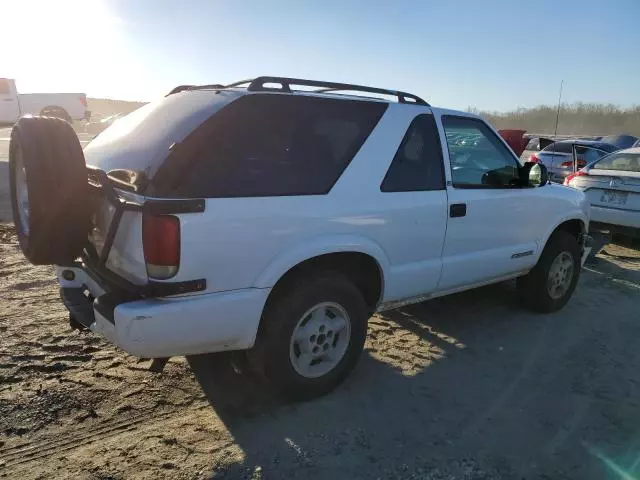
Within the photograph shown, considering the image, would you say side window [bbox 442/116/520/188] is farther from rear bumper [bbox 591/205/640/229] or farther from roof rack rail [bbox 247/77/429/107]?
rear bumper [bbox 591/205/640/229]

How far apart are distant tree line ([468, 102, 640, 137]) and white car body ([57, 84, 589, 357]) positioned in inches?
2095

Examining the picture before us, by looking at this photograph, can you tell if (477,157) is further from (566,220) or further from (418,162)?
(566,220)

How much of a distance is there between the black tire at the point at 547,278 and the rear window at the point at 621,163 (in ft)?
11.3

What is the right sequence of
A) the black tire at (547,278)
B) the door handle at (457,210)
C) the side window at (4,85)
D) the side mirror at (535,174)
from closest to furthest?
the door handle at (457,210) → the side mirror at (535,174) → the black tire at (547,278) → the side window at (4,85)

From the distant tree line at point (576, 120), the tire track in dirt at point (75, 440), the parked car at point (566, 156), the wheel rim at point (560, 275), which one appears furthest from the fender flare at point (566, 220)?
the distant tree line at point (576, 120)

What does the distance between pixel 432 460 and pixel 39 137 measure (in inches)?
106

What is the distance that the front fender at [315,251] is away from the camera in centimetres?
288

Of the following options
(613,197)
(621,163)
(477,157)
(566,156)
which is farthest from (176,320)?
(566,156)

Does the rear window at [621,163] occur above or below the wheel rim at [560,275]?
above

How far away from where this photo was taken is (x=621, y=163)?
7.94 m

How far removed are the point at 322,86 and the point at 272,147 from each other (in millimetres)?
826

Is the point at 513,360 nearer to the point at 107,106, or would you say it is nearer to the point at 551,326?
the point at 551,326

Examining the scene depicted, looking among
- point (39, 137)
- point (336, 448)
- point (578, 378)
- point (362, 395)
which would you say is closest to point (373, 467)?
point (336, 448)

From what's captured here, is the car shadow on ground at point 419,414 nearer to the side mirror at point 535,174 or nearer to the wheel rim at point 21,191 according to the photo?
the side mirror at point 535,174
